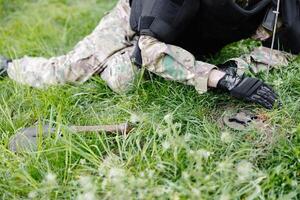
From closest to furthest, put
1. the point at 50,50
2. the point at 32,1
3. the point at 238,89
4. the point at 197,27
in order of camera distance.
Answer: the point at 238,89
the point at 197,27
the point at 50,50
the point at 32,1

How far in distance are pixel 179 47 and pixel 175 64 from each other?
0.15 metres

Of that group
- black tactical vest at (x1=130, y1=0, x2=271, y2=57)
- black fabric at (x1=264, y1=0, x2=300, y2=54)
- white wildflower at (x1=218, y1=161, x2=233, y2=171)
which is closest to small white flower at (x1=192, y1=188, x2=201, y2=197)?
white wildflower at (x1=218, y1=161, x2=233, y2=171)

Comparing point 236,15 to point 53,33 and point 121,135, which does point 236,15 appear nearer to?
point 121,135

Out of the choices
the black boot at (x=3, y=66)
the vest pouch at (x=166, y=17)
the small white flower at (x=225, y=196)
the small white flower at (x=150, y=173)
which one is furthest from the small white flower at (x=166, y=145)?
the black boot at (x=3, y=66)

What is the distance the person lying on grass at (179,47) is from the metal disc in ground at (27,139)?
0.61 meters

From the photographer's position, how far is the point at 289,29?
11.5 ft

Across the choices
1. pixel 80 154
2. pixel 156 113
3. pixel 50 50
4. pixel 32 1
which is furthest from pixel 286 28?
pixel 32 1

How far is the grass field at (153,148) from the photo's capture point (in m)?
2.52

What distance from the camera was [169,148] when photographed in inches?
108

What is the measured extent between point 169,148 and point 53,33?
89.6 inches

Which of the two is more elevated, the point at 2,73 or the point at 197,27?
the point at 197,27

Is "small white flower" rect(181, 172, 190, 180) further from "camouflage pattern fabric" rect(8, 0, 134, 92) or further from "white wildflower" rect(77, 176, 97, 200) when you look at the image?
"camouflage pattern fabric" rect(8, 0, 134, 92)

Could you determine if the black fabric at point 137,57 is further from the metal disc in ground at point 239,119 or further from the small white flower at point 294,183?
the small white flower at point 294,183

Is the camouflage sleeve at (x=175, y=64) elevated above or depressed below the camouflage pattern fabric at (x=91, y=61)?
above
